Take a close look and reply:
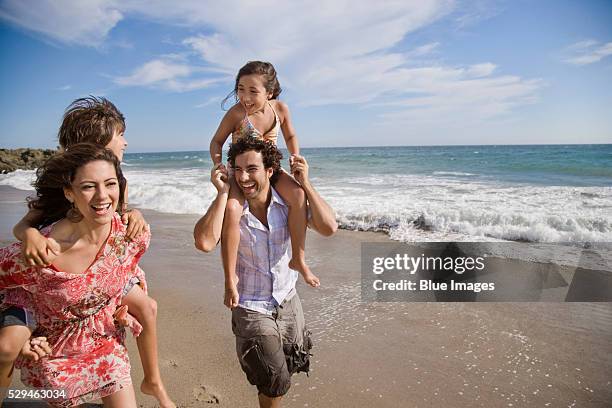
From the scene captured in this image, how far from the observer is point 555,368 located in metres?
3.75

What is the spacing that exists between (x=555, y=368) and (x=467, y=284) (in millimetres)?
2039

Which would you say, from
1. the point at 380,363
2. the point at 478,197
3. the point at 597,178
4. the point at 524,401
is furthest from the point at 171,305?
the point at 597,178

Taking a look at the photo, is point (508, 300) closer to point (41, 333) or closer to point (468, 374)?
point (468, 374)

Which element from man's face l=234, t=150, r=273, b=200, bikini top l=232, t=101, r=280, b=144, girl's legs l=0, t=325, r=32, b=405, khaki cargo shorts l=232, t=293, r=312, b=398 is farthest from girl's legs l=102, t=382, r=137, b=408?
bikini top l=232, t=101, r=280, b=144

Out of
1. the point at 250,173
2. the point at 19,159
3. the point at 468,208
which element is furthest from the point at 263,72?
the point at 19,159

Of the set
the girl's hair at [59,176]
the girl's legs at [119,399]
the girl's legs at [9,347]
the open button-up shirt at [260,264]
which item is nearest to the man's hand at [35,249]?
the girl's hair at [59,176]

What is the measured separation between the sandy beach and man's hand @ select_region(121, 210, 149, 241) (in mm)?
1450

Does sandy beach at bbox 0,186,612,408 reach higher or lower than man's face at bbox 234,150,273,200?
lower

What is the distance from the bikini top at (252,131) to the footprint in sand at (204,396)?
1915mm

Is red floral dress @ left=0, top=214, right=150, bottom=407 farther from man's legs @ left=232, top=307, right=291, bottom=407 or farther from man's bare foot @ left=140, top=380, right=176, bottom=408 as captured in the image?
man's legs @ left=232, top=307, right=291, bottom=407

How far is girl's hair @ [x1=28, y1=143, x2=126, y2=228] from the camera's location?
2248 millimetres

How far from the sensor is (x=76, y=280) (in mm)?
2273

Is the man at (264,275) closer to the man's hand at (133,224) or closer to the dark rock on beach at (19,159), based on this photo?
the man's hand at (133,224)

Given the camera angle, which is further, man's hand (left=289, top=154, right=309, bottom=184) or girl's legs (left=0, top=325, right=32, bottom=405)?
man's hand (left=289, top=154, right=309, bottom=184)
